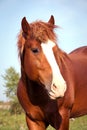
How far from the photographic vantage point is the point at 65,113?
544 centimetres

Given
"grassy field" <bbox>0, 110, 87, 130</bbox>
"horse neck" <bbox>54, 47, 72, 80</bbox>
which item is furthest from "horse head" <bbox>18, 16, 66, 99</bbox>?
"grassy field" <bbox>0, 110, 87, 130</bbox>

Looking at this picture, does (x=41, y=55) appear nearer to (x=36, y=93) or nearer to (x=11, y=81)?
A: (x=36, y=93)

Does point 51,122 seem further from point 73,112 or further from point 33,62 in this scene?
point 33,62

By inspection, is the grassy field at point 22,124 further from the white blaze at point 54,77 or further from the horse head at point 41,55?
the white blaze at point 54,77

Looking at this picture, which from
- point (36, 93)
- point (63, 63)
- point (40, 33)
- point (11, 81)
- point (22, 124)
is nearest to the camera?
point (40, 33)

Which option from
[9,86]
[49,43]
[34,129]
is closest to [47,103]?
[34,129]

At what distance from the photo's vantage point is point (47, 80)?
4.74 metres

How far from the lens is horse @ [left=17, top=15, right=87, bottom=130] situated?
4723 millimetres

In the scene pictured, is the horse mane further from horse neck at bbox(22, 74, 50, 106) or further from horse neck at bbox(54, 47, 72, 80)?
horse neck at bbox(22, 74, 50, 106)

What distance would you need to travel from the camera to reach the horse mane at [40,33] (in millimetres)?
4996

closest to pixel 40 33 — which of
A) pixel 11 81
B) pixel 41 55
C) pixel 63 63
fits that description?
pixel 41 55

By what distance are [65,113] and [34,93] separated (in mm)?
612

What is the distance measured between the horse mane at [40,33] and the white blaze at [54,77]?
195mm

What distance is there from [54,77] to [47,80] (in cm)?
19
